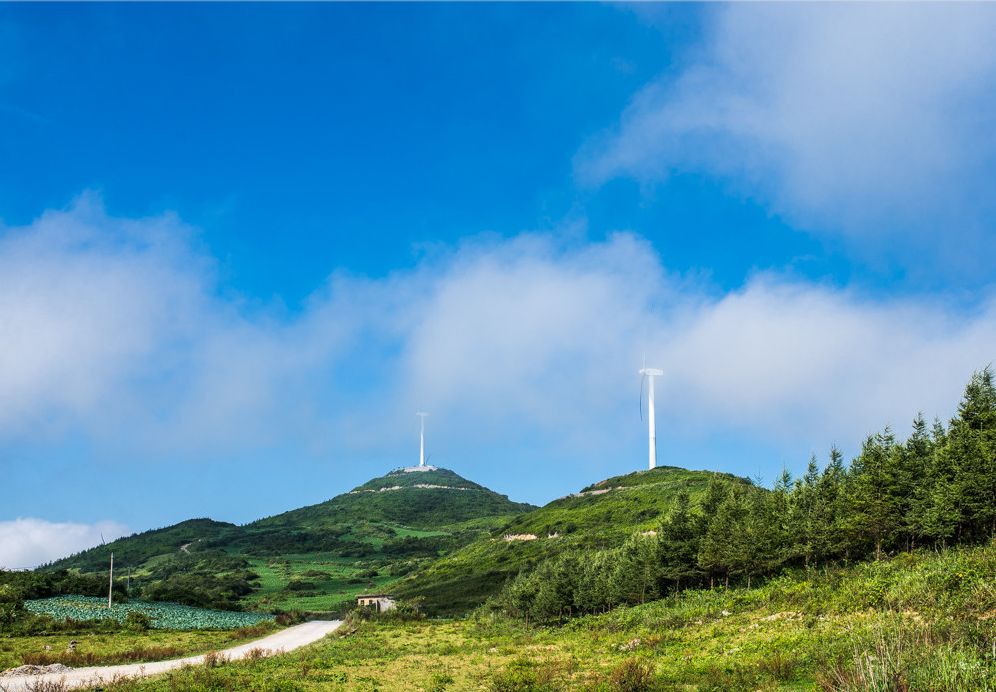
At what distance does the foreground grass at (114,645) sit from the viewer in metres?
45.1

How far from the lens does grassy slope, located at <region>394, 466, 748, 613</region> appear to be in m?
108

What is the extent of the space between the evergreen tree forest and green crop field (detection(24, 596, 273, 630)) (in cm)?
4149

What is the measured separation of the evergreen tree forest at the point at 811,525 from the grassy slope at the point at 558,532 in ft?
70.1

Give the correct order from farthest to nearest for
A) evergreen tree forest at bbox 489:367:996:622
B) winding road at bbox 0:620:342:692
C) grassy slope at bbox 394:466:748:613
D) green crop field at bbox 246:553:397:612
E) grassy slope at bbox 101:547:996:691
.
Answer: green crop field at bbox 246:553:397:612, grassy slope at bbox 394:466:748:613, evergreen tree forest at bbox 489:367:996:622, winding road at bbox 0:620:342:692, grassy slope at bbox 101:547:996:691

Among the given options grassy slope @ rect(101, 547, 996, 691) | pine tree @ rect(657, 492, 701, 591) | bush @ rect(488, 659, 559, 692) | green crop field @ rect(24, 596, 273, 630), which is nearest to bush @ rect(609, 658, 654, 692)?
grassy slope @ rect(101, 547, 996, 691)

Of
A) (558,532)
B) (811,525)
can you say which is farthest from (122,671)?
(558,532)

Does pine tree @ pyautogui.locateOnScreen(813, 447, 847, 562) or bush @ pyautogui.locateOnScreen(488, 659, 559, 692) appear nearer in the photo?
bush @ pyautogui.locateOnScreen(488, 659, 559, 692)

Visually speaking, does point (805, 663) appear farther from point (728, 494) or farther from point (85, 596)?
point (85, 596)

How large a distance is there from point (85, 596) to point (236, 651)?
58688 millimetres

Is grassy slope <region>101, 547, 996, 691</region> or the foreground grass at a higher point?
grassy slope <region>101, 547, 996, 691</region>

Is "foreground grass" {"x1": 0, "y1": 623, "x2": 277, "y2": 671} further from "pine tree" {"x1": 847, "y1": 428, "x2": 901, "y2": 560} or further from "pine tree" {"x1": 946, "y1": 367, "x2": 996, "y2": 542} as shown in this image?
"pine tree" {"x1": 946, "y1": 367, "x2": 996, "y2": 542}

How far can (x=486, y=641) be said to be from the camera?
170 feet

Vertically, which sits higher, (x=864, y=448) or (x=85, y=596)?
(x=864, y=448)

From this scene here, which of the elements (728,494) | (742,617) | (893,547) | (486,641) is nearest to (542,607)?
(486,641)
